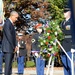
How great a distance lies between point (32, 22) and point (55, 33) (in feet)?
60.7

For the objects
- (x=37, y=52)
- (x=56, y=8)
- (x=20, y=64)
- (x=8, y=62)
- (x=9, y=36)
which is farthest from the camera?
(x=56, y=8)

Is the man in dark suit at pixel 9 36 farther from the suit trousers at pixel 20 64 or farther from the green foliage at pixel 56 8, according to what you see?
the green foliage at pixel 56 8

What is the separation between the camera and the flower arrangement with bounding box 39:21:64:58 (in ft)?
28.6

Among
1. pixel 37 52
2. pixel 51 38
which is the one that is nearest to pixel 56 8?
pixel 37 52

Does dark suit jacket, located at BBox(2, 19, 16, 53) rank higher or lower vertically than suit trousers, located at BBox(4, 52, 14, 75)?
higher

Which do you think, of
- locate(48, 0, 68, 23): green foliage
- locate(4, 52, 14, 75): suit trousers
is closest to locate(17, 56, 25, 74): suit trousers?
locate(4, 52, 14, 75): suit trousers

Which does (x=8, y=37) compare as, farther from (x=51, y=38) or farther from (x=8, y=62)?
(x=51, y=38)

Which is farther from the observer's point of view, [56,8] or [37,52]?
[56,8]

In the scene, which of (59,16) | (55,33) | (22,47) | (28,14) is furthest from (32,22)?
(55,33)

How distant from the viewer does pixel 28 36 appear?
26203mm

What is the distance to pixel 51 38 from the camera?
874 centimetres

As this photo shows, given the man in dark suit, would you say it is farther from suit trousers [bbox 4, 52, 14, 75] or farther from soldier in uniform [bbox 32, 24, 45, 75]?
soldier in uniform [bbox 32, 24, 45, 75]

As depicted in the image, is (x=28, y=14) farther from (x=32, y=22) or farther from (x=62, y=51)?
(x=62, y=51)

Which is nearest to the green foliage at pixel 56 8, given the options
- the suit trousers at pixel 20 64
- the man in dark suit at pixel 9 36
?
the suit trousers at pixel 20 64
